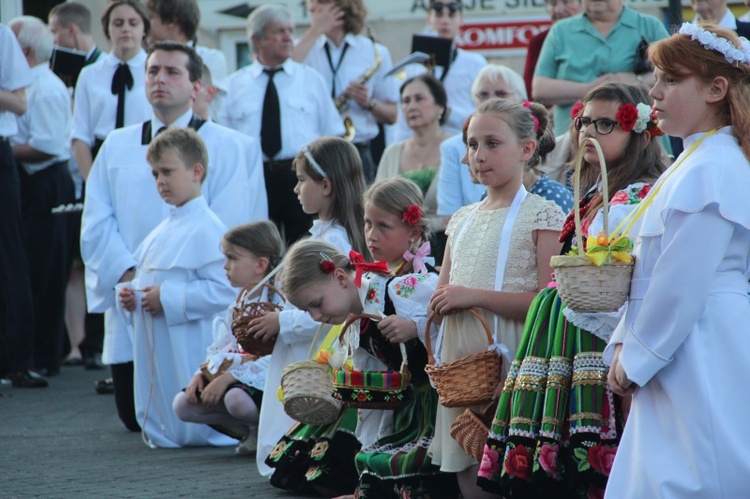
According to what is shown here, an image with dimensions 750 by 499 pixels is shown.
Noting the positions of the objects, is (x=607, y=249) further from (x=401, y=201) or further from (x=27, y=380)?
(x=27, y=380)

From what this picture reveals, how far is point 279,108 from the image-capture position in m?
9.38

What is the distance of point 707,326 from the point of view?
3.65 meters

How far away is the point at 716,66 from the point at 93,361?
8186 millimetres

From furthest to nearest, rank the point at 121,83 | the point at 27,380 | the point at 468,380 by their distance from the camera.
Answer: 1. the point at 27,380
2. the point at 121,83
3. the point at 468,380

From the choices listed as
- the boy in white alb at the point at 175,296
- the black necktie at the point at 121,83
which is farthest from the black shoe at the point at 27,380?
the boy in white alb at the point at 175,296

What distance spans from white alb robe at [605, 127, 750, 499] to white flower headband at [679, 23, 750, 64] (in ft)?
0.87

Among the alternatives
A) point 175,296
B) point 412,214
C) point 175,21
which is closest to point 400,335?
point 412,214

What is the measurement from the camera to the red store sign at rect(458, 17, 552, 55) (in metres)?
15.1

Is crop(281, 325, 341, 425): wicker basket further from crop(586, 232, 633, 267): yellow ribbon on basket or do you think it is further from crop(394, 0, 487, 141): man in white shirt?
crop(394, 0, 487, 141): man in white shirt

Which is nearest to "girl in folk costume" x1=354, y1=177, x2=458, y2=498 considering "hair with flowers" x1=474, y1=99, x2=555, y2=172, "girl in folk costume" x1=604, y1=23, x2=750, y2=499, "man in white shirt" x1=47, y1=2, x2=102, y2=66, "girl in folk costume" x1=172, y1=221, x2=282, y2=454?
"hair with flowers" x1=474, y1=99, x2=555, y2=172

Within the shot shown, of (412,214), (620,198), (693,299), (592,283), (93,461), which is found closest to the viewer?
(693,299)

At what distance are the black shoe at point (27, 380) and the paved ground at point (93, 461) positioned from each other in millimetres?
487

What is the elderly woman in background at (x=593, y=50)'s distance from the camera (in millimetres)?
7973

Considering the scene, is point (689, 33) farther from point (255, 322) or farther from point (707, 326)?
point (255, 322)
